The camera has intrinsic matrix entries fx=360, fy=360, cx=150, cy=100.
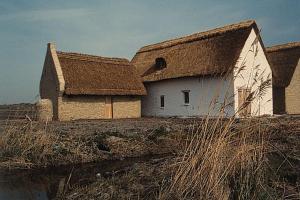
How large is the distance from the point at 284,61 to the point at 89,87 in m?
16.3

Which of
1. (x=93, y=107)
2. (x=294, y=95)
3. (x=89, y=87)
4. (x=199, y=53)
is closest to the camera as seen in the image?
(x=89, y=87)

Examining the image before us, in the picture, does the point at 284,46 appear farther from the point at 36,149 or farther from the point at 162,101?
the point at 36,149

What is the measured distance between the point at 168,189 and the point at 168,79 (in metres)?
21.4

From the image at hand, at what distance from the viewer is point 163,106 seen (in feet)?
91.2

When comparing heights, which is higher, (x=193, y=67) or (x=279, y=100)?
(x=193, y=67)

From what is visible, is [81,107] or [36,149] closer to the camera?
[36,149]

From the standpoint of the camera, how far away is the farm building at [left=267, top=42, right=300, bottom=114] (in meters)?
28.2

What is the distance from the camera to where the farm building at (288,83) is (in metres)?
28.2

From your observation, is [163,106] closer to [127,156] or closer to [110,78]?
[110,78]

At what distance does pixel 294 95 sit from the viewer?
28.8m

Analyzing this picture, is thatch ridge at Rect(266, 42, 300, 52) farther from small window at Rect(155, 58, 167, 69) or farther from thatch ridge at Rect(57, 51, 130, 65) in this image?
thatch ridge at Rect(57, 51, 130, 65)

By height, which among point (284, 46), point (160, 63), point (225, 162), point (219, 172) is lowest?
point (219, 172)

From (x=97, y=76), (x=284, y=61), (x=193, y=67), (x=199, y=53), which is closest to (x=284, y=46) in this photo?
(x=284, y=61)

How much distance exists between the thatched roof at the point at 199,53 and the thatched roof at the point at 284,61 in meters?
5.18
